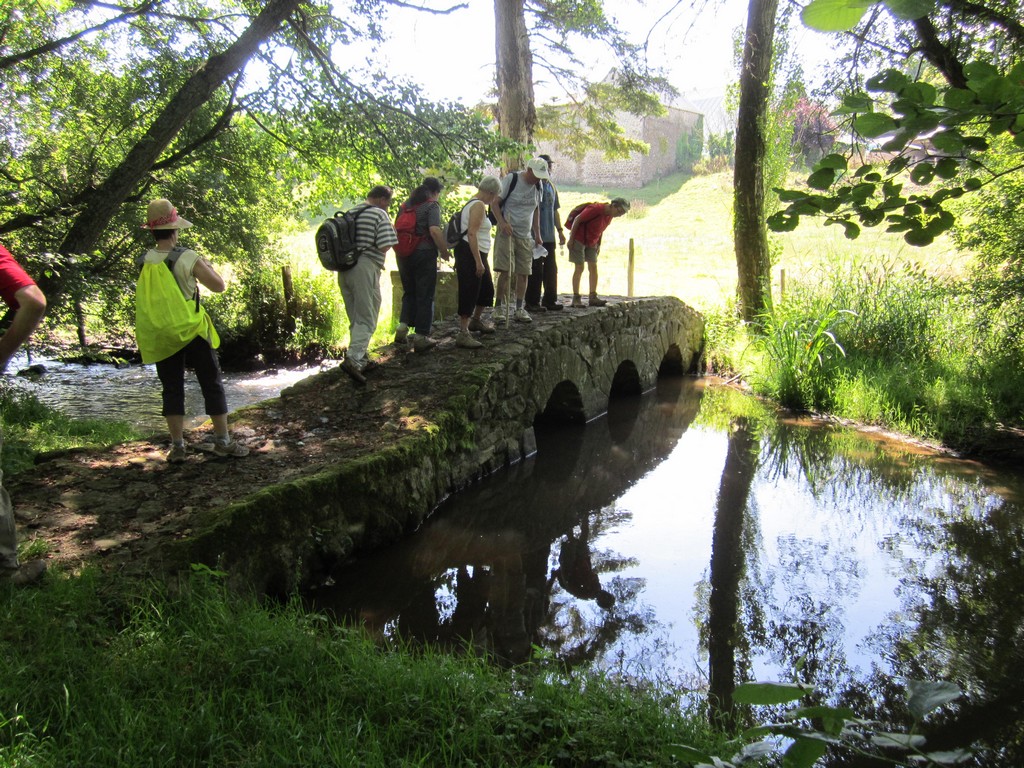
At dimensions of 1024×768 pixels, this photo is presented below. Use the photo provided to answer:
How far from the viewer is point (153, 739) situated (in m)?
2.52

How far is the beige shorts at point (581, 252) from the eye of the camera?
30.8 ft

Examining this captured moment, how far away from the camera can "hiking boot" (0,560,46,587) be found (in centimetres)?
327

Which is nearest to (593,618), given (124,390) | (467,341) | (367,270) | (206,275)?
(206,275)

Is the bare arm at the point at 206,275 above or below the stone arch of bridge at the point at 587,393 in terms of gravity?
above

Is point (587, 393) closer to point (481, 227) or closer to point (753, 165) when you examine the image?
point (481, 227)

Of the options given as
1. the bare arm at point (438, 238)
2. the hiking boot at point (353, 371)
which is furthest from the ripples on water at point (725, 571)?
the bare arm at point (438, 238)

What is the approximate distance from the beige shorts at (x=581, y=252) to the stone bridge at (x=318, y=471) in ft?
3.61

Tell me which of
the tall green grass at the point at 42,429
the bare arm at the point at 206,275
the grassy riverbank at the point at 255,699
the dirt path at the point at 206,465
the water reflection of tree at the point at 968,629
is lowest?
the water reflection of tree at the point at 968,629

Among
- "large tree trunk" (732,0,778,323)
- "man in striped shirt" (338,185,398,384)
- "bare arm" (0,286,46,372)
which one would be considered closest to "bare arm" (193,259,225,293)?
"bare arm" (0,286,46,372)

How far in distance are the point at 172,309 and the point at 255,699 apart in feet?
8.26

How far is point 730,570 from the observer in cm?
515

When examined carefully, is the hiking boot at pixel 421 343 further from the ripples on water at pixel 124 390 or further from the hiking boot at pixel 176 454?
the hiking boot at pixel 176 454

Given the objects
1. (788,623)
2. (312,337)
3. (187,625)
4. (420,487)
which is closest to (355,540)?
(420,487)

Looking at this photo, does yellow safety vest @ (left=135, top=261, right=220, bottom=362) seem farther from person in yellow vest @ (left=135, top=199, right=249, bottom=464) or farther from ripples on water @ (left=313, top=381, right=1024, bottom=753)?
ripples on water @ (left=313, top=381, right=1024, bottom=753)
